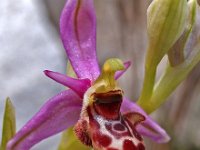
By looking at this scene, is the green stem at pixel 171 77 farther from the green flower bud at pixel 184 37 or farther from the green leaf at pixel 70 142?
the green leaf at pixel 70 142

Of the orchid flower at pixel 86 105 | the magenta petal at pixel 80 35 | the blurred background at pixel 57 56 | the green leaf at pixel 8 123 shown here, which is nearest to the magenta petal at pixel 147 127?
the orchid flower at pixel 86 105

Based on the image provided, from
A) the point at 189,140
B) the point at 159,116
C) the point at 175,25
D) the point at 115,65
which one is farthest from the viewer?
the point at 189,140

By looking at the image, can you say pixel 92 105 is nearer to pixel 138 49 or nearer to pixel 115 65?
pixel 115 65

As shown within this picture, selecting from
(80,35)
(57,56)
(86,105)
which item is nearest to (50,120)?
(86,105)

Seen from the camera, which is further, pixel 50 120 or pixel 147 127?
pixel 147 127

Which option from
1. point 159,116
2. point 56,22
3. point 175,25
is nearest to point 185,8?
point 175,25

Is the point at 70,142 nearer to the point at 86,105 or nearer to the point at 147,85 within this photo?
the point at 86,105

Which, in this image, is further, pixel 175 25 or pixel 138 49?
pixel 138 49
